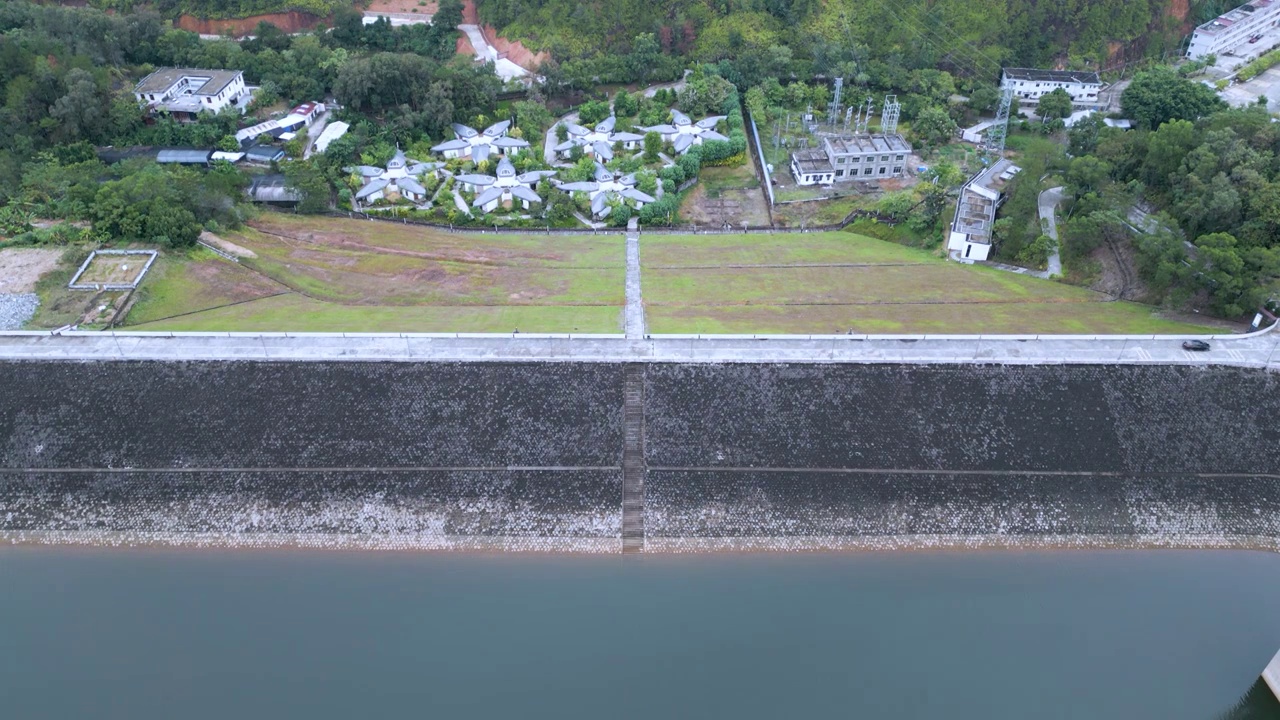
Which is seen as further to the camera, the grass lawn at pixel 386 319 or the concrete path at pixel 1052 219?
the concrete path at pixel 1052 219

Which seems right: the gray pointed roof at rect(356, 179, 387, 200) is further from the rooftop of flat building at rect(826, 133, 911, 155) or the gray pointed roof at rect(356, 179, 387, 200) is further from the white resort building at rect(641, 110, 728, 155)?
the rooftop of flat building at rect(826, 133, 911, 155)

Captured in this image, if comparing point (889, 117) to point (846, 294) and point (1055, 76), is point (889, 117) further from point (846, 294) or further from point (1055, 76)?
point (846, 294)

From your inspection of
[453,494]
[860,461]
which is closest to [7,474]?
[453,494]

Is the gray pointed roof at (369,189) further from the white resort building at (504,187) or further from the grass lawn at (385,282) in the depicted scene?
the white resort building at (504,187)

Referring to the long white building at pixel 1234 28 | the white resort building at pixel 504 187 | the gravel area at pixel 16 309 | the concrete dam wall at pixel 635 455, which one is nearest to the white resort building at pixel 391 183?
the white resort building at pixel 504 187

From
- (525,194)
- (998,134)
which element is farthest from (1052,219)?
(525,194)

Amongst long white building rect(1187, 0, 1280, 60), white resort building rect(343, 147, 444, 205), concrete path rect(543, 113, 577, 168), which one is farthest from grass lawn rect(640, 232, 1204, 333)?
long white building rect(1187, 0, 1280, 60)
